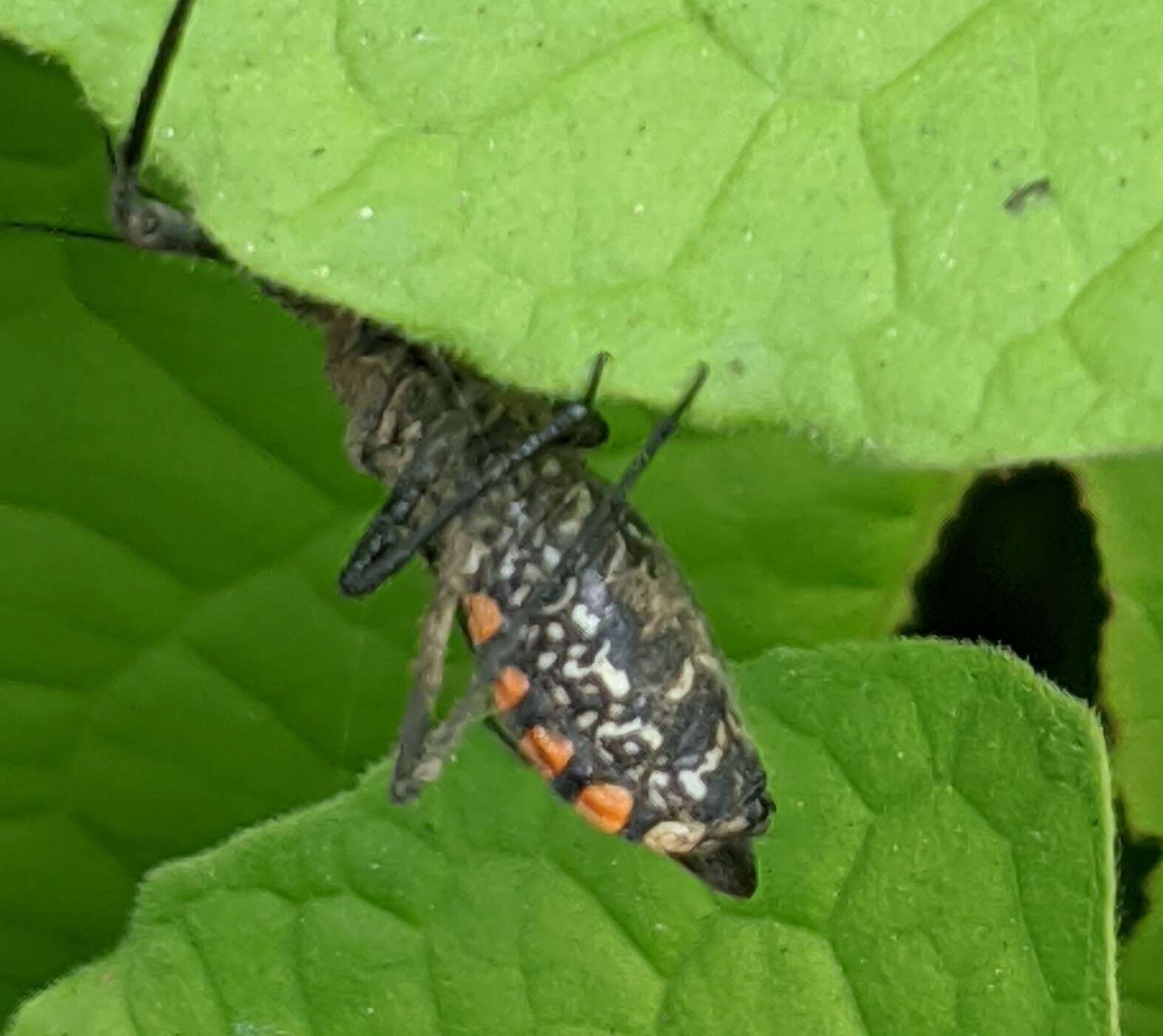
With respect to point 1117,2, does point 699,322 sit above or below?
below

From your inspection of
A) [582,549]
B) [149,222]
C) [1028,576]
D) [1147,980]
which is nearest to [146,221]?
[149,222]

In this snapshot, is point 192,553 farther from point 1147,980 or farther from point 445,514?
point 1147,980

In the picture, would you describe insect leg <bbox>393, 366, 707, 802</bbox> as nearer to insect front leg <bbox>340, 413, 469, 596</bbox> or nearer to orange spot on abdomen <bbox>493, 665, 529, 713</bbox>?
orange spot on abdomen <bbox>493, 665, 529, 713</bbox>

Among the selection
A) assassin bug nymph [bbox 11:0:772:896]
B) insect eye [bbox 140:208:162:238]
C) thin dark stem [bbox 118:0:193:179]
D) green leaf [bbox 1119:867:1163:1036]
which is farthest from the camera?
green leaf [bbox 1119:867:1163:1036]

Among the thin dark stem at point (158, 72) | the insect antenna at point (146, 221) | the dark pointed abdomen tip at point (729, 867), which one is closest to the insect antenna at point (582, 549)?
the dark pointed abdomen tip at point (729, 867)

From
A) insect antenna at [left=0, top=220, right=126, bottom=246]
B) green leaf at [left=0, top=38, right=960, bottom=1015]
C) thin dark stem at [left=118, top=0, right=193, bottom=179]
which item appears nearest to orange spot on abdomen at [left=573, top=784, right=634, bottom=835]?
green leaf at [left=0, top=38, right=960, bottom=1015]

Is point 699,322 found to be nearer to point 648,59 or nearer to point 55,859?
point 648,59

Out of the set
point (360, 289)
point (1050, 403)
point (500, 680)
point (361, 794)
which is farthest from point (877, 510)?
point (360, 289)
